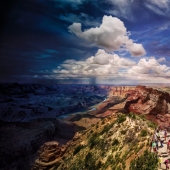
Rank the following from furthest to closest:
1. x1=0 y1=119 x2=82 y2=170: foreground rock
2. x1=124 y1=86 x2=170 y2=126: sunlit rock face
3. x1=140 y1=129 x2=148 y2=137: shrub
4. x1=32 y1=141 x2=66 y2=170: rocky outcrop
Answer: x1=0 y1=119 x2=82 y2=170: foreground rock → x1=124 y1=86 x2=170 y2=126: sunlit rock face → x1=32 y1=141 x2=66 y2=170: rocky outcrop → x1=140 y1=129 x2=148 y2=137: shrub

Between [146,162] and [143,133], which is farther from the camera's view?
[143,133]

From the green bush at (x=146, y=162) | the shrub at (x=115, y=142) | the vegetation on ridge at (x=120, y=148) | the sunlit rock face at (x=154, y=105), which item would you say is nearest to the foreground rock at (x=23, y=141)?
the sunlit rock face at (x=154, y=105)

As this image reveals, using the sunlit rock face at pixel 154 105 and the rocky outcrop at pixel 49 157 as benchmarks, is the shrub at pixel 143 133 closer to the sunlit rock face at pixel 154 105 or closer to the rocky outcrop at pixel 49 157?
the rocky outcrop at pixel 49 157

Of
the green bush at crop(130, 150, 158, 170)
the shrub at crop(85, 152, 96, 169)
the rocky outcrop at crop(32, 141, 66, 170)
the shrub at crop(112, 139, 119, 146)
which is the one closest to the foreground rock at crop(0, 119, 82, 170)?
the rocky outcrop at crop(32, 141, 66, 170)

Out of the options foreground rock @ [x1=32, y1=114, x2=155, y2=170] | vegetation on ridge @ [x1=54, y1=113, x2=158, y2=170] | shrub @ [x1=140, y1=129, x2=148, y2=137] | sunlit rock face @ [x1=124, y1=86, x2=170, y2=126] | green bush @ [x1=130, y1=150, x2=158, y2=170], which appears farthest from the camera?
sunlit rock face @ [x1=124, y1=86, x2=170, y2=126]

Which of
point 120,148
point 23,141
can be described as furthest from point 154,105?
point 23,141

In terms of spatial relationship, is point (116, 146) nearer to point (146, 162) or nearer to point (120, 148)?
point (120, 148)

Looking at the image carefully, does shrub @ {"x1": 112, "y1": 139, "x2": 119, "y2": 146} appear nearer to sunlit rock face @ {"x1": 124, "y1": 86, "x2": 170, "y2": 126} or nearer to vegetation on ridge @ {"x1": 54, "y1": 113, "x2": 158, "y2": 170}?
vegetation on ridge @ {"x1": 54, "y1": 113, "x2": 158, "y2": 170}
